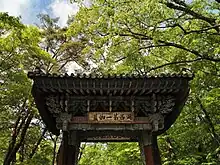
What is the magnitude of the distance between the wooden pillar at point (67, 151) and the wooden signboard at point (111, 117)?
3.21 ft

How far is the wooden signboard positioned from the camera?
842 cm

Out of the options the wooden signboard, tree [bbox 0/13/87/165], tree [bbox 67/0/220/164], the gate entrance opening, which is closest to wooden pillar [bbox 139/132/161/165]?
the gate entrance opening

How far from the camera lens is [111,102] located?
8.56 meters

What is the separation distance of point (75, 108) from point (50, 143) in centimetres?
1765

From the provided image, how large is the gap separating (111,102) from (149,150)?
1.66 metres

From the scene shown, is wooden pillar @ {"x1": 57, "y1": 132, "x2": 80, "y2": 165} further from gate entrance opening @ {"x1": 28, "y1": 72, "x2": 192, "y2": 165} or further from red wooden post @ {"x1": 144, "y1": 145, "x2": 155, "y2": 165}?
red wooden post @ {"x1": 144, "y1": 145, "x2": 155, "y2": 165}

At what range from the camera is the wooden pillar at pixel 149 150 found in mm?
8633

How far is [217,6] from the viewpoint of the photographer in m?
12.5

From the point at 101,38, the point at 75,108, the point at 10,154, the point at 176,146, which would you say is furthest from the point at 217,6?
the point at 10,154

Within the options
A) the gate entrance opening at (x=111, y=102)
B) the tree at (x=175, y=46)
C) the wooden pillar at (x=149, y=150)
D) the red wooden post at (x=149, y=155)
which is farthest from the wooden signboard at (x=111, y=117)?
the tree at (x=175, y=46)

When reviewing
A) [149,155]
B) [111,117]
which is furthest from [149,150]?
[111,117]

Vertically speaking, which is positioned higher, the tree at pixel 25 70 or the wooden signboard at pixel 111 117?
the tree at pixel 25 70

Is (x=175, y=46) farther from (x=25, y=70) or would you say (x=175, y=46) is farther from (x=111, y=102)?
(x=25, y=70)

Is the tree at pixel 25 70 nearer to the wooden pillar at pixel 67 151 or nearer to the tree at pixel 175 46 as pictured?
the tree at pixel 175 46
